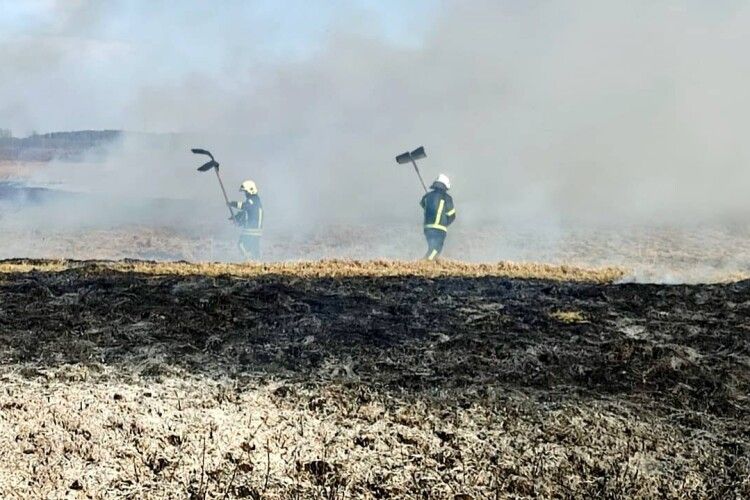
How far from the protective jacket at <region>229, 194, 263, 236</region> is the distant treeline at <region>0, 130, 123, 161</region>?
30.8m

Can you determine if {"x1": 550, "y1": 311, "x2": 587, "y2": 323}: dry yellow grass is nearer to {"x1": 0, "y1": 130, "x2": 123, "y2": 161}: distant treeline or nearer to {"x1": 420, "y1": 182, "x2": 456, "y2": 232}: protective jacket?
{"x1": 420, "y1": 182, "x2": 456, "y2": 232}: protective jacket

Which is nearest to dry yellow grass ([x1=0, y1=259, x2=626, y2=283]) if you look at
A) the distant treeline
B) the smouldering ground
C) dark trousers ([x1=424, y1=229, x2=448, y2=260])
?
dark trousers ([x1=424, y1=229, x2=448, y2=260])

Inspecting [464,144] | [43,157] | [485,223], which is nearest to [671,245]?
[485,223]

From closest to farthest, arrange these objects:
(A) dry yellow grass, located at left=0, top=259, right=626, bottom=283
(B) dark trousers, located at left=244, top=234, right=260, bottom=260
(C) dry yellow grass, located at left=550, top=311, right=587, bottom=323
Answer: (C) dry yellow grass, located at left=550, top=311, right=587, bottom=323, (A) dry yellow grass, located at left=0, top=259, right=626, bottom=283, (B) dark trousers, located at left=244, top=234, right=260, bottom=260

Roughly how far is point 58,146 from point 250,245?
140 feet

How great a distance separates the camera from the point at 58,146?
173 ft

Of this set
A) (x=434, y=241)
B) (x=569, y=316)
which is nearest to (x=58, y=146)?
(x=434, y=241)

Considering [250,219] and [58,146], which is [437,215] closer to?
[250,219]

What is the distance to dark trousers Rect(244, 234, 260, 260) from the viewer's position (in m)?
14.7

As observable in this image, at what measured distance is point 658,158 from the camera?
1038 inches

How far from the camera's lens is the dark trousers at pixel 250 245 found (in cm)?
1469

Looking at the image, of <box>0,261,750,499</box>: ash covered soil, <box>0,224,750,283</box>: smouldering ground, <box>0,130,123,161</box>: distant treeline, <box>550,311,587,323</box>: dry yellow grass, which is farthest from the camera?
<box>0,130,123,161</box>: distant treeline

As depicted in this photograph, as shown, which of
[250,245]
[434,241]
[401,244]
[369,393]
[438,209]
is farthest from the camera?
[401,244]

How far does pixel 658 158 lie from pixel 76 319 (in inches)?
906
